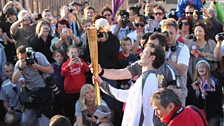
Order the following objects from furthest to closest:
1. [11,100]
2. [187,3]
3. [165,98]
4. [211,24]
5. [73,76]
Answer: [187,3]
[211,24]
[11,100]
[73,76]
[165,98]

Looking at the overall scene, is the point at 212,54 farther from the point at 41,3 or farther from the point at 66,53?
the point at 41,3

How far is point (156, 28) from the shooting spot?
8234 mm

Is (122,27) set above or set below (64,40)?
above

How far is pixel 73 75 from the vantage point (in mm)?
7176

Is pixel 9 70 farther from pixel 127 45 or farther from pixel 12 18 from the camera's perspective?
pixel 127 45

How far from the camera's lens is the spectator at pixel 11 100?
7.30 metres

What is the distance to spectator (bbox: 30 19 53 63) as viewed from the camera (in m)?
7.54

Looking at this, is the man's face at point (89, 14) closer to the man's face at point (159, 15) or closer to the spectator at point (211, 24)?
the man's face at point (159, 15)

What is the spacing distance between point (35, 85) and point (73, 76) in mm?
544

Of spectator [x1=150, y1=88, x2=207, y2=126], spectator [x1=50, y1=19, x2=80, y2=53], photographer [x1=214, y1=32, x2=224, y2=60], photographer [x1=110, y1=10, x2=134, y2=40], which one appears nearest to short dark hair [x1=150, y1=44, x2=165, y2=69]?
spectator [x1=150, y1=88, x2=207, y2=126]

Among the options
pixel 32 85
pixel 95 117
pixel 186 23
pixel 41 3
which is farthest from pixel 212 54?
pixel 41 3

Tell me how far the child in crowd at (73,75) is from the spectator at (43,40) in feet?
1.68

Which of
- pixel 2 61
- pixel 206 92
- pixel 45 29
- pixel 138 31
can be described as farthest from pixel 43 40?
pixel 206 92

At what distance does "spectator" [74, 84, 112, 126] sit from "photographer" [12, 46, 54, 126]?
614mm
